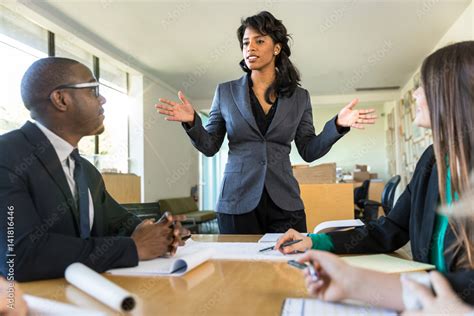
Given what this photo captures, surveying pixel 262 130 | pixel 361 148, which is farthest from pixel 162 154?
pixel 262 130

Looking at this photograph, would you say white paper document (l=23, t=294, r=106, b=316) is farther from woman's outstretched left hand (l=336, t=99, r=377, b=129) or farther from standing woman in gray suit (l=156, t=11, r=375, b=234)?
woman's outstretched left hand (l=336, t=99, r=377, b=129)

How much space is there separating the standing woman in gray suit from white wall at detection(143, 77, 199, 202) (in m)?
5.49

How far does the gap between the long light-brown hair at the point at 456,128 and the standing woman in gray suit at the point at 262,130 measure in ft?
2.43

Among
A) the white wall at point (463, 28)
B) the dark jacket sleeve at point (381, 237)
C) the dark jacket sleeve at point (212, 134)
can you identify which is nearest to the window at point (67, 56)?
the dark jacket sleeve at point (212, 134)

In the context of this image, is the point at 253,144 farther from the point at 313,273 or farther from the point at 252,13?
the point at 252,13

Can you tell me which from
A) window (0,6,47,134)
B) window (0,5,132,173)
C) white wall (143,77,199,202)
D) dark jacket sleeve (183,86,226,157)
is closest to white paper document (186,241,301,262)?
dark jacket sleeve (183,86,226,157)

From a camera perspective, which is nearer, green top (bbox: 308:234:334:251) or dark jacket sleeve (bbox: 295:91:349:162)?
green top (bbox: 308:234:334:251)

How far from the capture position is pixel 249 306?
0.70 metres

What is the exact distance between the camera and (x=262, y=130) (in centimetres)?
173

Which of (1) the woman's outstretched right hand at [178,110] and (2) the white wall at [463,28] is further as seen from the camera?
(2) the white wall at [463,28]

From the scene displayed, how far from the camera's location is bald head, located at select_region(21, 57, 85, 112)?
1176 mm

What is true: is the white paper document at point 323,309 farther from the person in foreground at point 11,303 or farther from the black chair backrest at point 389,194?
the black chair backrest at point 389,194

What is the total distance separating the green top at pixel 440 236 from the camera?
890 mm

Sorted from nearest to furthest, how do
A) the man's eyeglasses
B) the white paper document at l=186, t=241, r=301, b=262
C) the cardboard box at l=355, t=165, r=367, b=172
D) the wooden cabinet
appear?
the white paper document at l=186, t=241, r=301, b=262
the man's eyeglasses
the wooden cabinet
the cardboard box at l=355, t=165, r=367, b=172
